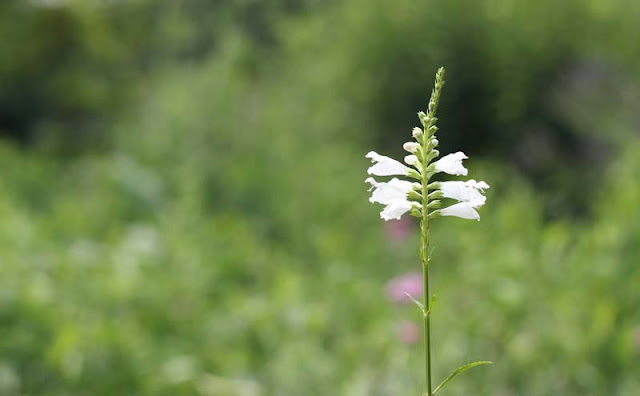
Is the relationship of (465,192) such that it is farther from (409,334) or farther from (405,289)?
(405,289)

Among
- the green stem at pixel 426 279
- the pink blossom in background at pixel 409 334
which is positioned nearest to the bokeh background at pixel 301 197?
the pink blossom in background at pixel 409 334

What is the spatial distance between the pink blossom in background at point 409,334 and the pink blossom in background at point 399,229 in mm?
1487

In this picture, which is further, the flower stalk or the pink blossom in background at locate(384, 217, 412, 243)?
the pink blossom in background at locate(384, 217, 412, 243)

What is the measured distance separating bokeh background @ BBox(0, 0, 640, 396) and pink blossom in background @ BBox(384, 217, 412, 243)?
0.10 ft

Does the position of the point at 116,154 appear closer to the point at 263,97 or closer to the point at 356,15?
the point at 263,97

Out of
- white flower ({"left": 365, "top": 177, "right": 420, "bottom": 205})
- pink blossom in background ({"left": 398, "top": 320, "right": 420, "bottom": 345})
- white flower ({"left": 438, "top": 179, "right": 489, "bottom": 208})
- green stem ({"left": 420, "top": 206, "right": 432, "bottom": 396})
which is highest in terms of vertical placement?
pink blossom in background ({"left": 398, "top": 320, "right": 420, "bottom": 345})

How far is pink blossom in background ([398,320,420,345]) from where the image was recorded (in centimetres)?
276

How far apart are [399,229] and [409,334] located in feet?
5.41

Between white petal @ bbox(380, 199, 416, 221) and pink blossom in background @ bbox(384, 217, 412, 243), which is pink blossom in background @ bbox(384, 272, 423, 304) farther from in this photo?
white petal @ bbox(380, 199, 416, 221)

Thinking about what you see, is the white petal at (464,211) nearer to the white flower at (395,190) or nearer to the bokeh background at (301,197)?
the white flower at (395,190)

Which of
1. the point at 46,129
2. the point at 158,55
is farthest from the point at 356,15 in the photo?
the point at 46,129

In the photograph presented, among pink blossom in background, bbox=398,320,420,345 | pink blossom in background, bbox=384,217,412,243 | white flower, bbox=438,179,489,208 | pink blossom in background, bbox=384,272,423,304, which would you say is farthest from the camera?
pink blossom in background, bbox=384,217,412,243

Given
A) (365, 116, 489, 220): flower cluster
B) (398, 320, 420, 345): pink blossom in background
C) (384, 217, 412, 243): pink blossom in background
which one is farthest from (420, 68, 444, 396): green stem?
(384, 217, 412, 243): pink blossom in background

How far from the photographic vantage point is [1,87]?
6996mm
